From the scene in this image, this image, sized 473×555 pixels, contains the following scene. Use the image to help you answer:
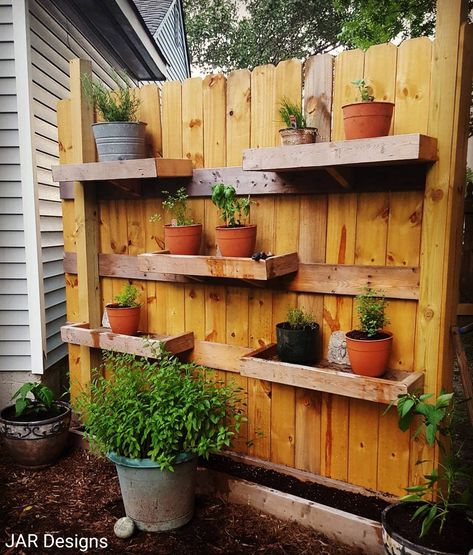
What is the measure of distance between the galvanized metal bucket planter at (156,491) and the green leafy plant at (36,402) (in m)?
0.94

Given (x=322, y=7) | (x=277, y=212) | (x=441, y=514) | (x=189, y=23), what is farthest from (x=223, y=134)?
(x=189, y=23)

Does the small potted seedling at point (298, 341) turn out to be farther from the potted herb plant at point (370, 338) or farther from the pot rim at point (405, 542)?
the pot rim at point (405, 542)

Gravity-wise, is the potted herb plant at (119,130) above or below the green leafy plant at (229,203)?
above

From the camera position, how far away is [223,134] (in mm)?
2750

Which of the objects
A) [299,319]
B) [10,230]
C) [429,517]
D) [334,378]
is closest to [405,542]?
[429,517]

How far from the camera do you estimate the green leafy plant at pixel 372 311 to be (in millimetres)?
2299

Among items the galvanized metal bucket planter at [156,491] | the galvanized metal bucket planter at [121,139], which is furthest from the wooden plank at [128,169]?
the galvanized metal bucket planter at [156,491]

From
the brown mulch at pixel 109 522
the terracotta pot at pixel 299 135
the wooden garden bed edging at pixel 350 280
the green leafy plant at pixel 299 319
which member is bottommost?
the brown mulch at pixel 109 522

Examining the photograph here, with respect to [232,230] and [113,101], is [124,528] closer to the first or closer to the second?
[232,230]

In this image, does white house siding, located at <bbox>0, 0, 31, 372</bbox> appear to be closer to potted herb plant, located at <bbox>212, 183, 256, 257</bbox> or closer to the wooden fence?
the wooden fence

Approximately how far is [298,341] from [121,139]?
1.45 m

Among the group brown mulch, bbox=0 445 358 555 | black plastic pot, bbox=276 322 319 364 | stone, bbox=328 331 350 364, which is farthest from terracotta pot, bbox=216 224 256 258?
brown mulch, bbox=0 445 358 555

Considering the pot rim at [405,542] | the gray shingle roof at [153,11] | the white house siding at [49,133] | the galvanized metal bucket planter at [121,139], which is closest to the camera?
the pot rim at [405,542]

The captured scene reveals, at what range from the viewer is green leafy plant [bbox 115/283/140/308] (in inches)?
122
